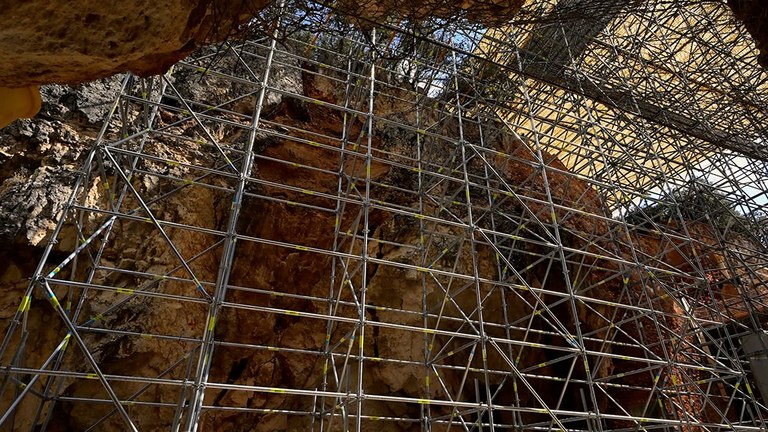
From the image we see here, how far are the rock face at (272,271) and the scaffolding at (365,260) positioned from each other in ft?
0.09

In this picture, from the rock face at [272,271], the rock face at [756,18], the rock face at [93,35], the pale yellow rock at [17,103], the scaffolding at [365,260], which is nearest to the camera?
the rock face at [93,35]

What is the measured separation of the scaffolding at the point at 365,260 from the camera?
15.3 feet

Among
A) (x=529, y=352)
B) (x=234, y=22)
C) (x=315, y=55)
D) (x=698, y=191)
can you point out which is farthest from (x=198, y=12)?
(x=698, y=191)

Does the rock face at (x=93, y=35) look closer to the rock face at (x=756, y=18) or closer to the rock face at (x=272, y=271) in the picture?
the rock face at (x=272, y=271)

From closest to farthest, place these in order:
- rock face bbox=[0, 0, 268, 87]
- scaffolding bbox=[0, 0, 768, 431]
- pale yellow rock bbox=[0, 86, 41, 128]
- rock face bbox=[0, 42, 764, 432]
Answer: rock face bbox=[0, 0, 268, 87], pale yellow rock bbox=[0, 86, 41, 128], scaffolding bbox=[0, 0, 768, 431], rock face bbox=[0, 42, 764, 432]

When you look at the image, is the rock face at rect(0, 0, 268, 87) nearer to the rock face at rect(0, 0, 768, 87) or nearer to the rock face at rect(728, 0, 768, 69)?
the rock face at rect(0, 0, 768, 87)

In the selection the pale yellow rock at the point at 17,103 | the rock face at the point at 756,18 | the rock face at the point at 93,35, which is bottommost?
the pale yellow rock at the point at 17,103

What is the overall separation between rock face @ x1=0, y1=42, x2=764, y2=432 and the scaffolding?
0.03 m

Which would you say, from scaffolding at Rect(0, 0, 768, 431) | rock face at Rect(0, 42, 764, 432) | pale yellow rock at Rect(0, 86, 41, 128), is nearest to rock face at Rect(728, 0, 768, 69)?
scaffolding at Rect(0, 0, 768, 431)

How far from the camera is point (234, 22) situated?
9.16 feet

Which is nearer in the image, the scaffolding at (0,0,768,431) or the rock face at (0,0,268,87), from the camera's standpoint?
the rock face at (0,0,268,87)

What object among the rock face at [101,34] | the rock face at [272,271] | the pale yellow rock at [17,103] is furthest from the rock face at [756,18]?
the pale yellow rock at [17,103]

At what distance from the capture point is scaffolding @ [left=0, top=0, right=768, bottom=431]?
15.3 feet

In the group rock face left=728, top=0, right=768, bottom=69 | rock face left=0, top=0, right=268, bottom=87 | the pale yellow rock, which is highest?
rock face left=728, top=0, right=768, bottom=69
